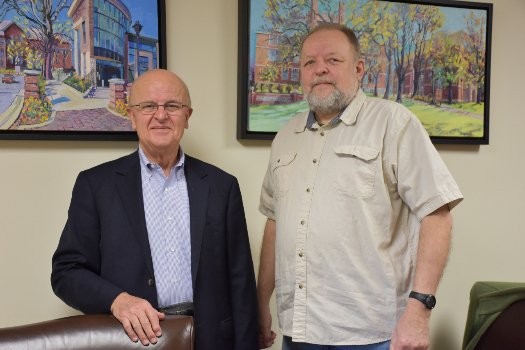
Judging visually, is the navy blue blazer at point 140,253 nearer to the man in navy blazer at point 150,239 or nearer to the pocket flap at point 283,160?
the man in navy blazer at point 150,239

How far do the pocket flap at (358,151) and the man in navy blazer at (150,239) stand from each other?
0.37m

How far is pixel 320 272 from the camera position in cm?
143

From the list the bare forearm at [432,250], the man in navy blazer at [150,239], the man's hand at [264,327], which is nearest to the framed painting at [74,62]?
the man in navy blazer at [150,239]

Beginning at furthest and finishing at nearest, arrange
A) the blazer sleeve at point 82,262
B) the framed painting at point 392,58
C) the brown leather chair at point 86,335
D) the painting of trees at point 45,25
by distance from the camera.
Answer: the framed painting at point 392,58 → the painting of trees at point 45,25 → the blazer sleeve at point 82,262 → the brown leather chair at point 86,335

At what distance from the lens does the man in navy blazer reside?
1416mm

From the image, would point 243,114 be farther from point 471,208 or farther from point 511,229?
point 511,229

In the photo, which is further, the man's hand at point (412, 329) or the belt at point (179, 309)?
the belt at point (179, 309)

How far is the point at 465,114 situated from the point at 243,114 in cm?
96

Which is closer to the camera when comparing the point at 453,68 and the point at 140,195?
the point at 140,195

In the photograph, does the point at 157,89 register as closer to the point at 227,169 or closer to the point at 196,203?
the point at 196,203

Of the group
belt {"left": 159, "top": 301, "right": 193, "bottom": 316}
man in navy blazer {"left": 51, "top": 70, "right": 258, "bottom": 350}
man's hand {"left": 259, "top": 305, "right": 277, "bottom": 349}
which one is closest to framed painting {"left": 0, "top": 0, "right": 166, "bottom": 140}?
man in navy blazer {"left": 51, "top": 70, "right": 258, "bottom": 350}

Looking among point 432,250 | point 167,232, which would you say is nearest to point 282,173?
point 167,232

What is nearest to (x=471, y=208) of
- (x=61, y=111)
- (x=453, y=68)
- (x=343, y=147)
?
(x=453, y=68)

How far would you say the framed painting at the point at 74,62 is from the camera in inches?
66.4
